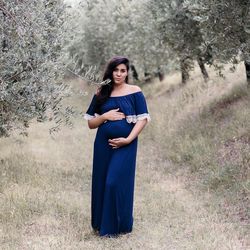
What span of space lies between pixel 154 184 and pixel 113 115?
3662 millimetres

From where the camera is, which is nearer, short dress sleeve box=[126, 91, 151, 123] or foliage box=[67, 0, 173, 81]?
short dress sleeve box=[126, 91, 151, 123]

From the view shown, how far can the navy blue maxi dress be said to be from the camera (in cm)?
679

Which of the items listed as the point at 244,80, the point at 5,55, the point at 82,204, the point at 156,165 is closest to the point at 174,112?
the point at 244,80

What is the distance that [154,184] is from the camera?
10.2 meters

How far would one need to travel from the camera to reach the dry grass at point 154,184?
683 cm

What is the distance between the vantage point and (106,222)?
682 centimetres

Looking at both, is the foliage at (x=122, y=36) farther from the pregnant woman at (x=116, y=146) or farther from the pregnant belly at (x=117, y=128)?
the pregnant belly at (x=117, y=128)

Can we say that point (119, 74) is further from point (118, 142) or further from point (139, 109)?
point (118, 142)

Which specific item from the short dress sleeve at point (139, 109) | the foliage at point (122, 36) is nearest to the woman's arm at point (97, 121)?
the short dress sleeve at point (139, 109)

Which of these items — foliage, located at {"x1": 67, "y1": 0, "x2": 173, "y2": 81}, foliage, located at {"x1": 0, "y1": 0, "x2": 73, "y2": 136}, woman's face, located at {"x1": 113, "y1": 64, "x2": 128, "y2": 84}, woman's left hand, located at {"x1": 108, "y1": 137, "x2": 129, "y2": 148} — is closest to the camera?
woman's left hand, located at {"x1": 108, "y1": 137, "x2": 129, "y2": 148}

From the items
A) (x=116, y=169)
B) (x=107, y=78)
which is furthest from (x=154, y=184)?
(x=107, y=78)

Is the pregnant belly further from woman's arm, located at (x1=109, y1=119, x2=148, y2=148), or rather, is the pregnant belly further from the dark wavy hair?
the dark wavy hair

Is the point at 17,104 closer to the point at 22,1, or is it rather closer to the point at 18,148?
the point at 22,1

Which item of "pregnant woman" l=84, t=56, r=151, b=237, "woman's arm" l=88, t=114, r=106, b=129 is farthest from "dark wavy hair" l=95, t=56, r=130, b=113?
"woman's arm" l=88, t=114, r=106, b=129
